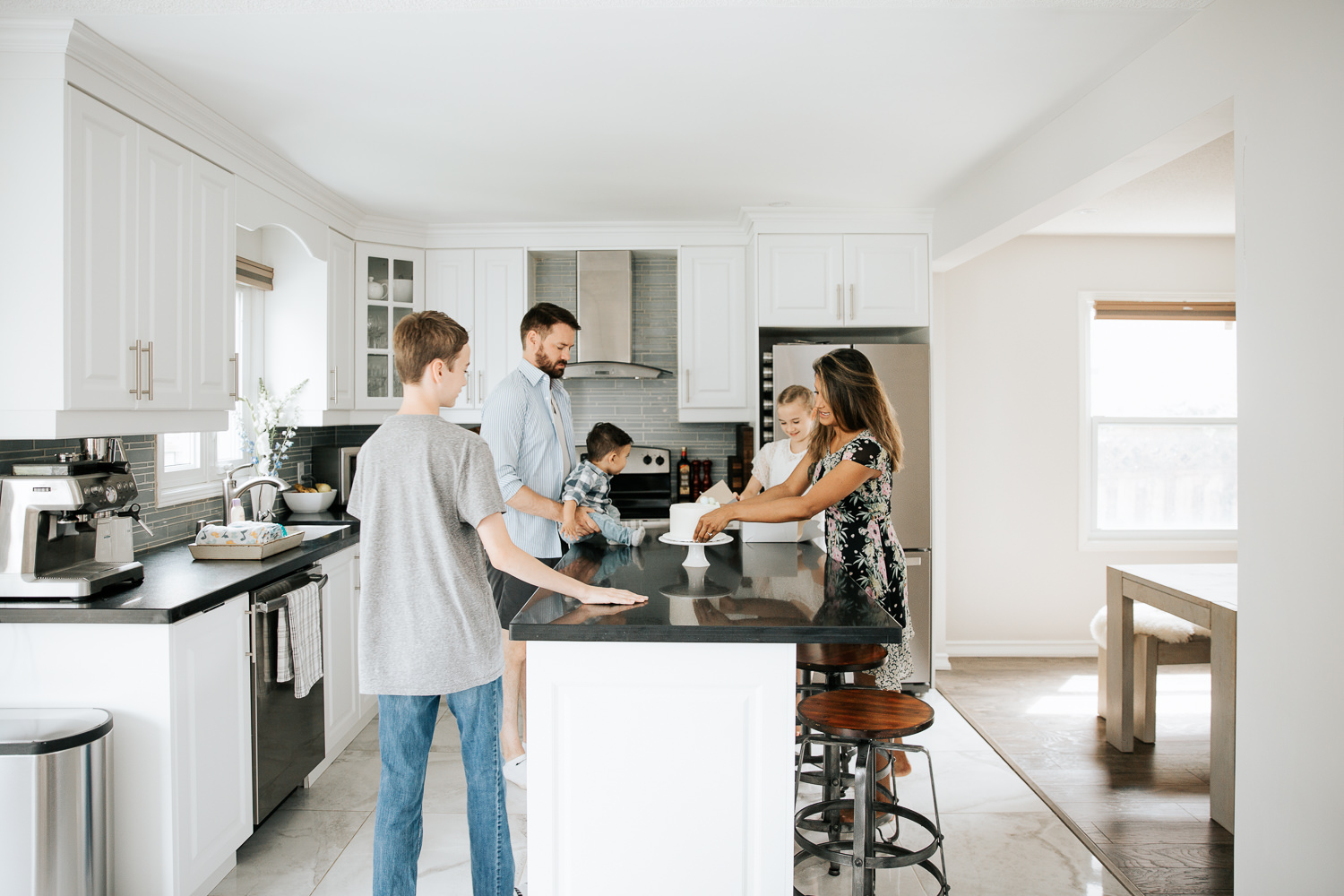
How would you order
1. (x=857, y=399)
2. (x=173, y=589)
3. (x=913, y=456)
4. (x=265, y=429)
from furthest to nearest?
1. (x=913, y=456)
2. (x=265, y=429)
3. (x=857, y=399)
4. (x=173, y=589)

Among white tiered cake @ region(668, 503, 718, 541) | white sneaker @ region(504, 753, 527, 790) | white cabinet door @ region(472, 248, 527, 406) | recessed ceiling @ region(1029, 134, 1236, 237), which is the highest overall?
recessed ceiling @ region(1029, 134, 1236, 237)

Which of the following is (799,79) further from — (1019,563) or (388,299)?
(1019,563)

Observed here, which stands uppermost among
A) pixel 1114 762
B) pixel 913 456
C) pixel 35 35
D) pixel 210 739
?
pixel 35 35

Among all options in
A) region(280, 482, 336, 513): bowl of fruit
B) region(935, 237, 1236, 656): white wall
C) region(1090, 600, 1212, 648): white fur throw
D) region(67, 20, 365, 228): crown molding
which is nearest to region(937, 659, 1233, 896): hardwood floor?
region(935, 237, 1236, 656): white wall

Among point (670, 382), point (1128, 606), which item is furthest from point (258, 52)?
point (1128, 606)

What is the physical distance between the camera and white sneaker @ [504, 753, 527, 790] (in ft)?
9.52

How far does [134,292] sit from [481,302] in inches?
83.1

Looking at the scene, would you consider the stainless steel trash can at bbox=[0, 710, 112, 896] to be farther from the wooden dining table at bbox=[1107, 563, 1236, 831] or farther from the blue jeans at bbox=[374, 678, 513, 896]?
the wooden dining table at bbox=[1107, 563, 1236, 831]

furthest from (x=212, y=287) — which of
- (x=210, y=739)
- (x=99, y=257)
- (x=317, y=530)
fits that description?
(x=210, y=739)

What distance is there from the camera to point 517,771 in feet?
9.66

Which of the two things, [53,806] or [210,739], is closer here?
[53,806]

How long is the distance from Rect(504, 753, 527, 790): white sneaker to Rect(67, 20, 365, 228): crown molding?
247 cm

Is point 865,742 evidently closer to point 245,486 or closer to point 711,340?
point 245,486

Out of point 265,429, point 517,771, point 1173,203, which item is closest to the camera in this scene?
point 517,771
